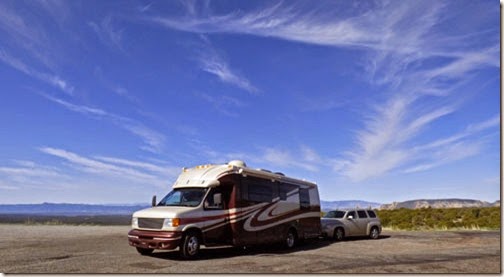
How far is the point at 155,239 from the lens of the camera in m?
13.4

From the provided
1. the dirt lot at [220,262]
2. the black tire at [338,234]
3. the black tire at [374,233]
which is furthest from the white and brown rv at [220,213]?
the black tire at [374,233]

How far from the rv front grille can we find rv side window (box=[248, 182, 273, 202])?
351 centimetres

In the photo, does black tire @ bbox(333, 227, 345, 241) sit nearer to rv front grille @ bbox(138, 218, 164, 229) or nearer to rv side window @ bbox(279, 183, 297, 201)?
rv side window @ bbox(279, 183, 297, 201)

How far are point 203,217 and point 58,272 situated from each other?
→ 14.8 feet

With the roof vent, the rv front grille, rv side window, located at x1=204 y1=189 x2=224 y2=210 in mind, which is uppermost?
the roof vent

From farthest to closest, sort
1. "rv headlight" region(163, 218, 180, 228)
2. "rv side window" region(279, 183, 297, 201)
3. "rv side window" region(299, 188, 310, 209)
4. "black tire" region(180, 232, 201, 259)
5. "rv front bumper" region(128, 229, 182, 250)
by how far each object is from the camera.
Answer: "rv side window" region(299, 188, 310, 209), "rv side window" region(279, 183, 297, 201), "black tire" region(180, 232, 201, 259), "rv headlight" region(163, 218, 180, 228), "rv front bumper" region(128, 229, 182, 250)

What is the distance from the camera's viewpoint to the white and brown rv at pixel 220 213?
13500 millimetres

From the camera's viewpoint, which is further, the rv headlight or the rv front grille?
the rv front grille

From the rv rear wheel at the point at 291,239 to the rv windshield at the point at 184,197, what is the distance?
16.3ft

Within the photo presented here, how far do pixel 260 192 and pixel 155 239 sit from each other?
4.53 m

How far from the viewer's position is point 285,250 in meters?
17.0

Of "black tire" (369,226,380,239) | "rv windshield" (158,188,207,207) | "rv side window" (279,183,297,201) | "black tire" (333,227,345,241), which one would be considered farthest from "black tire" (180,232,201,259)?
"black tire" (369,226,380,239)

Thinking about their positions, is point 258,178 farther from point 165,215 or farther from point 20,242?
point 20,242

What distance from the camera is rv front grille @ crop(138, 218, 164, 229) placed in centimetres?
1350
